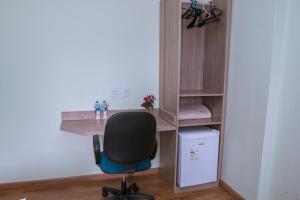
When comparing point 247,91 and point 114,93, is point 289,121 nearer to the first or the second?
point 247,91

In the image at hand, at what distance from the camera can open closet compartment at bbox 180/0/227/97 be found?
7.67ft

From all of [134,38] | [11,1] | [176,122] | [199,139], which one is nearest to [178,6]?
[134,38]

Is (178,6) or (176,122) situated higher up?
(178,6)

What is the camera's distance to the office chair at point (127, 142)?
1.66m

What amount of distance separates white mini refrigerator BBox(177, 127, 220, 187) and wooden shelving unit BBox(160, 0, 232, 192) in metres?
0.08

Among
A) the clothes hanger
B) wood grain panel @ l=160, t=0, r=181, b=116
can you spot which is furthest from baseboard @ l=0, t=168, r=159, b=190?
the clothes hanger

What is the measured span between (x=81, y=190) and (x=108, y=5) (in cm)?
218

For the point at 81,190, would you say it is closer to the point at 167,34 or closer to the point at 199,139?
the point at 199,139

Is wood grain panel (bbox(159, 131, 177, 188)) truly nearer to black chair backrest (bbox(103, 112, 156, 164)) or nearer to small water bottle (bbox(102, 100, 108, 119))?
black chair backrest (bbox(103, 112, 156, 164))

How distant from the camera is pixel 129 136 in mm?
1703

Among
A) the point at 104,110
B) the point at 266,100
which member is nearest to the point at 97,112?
the point at 104,110

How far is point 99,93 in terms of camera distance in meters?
2.48

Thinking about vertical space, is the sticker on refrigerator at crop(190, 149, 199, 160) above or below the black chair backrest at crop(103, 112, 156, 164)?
below

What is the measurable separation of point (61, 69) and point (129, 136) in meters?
1.25
